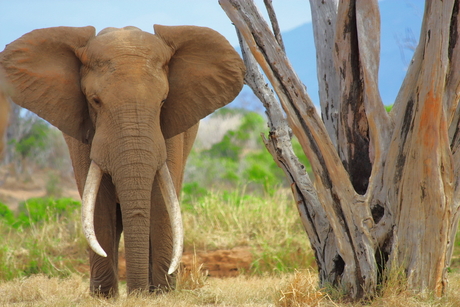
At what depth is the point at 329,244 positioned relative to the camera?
5.23 meters

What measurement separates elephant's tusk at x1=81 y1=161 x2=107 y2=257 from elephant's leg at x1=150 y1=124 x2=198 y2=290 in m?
A: 0.59

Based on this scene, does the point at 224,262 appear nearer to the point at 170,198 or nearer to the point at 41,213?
the point at 170,198

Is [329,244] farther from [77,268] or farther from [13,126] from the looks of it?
[13,126]

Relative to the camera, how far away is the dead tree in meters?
4.58

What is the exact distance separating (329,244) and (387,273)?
67 cm

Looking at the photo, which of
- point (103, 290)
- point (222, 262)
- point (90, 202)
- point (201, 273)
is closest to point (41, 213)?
point (222, 262)

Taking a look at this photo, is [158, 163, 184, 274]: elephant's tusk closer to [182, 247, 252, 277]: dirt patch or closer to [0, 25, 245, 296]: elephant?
[0, 25, 245, 296]: elephant

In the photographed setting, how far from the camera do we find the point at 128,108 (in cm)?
490

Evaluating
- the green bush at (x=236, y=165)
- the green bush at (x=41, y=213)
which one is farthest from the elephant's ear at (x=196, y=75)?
the green bush at (x=236, y=165)

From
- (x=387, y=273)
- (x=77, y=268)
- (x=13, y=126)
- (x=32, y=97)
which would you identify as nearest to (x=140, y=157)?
(x=32, y=97)

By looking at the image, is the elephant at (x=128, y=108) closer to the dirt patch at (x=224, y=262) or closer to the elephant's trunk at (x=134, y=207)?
the elephant's trunk at (x=134, y=207)

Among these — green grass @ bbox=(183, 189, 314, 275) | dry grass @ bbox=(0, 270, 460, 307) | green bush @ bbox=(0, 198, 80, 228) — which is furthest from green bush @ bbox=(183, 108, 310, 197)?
dry grass @ bbox=(0, 270, 460, 307)

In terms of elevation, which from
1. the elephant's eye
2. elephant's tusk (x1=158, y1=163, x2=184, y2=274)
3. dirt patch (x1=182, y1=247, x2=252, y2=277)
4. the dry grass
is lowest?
dirt patch (x1=182, y1=247, x2=252, y2=277)

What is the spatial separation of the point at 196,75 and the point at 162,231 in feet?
5.03
